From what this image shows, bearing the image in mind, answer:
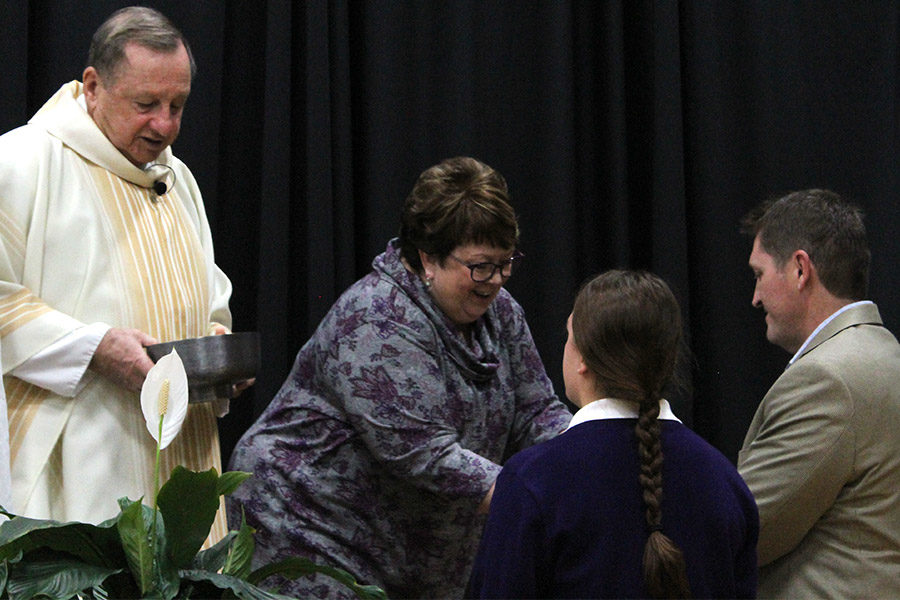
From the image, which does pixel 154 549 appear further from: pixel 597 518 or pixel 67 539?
pixel 597 518

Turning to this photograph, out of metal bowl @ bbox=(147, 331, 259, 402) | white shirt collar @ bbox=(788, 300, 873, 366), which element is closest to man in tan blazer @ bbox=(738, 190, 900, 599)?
white shirt collar @ bbox=(788, 300, 873, 366)

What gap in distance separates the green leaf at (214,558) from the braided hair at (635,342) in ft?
1.88

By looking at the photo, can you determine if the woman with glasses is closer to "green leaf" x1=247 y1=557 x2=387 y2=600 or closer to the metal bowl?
the metal bowl

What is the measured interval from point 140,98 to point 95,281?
37 centimetres

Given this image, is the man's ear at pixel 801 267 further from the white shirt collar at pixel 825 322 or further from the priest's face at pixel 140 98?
the priest's face at pixel 140 98

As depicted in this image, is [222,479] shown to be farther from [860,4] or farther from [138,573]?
[860,4]

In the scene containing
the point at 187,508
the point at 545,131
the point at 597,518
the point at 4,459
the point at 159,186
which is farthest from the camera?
the point at 545,131

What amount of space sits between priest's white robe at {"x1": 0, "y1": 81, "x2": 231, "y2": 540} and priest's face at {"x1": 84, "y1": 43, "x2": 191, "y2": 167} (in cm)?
3

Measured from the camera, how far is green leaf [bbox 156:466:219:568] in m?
1.41

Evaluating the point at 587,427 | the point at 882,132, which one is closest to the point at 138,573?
the point at 587,427

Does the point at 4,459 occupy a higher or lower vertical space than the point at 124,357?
lower

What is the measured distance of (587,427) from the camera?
1695 mm

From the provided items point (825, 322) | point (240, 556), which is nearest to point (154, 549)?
point (240, 556)

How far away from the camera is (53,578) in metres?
1.33
